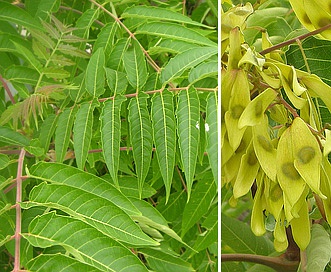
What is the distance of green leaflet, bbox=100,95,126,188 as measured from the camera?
0.47 metres

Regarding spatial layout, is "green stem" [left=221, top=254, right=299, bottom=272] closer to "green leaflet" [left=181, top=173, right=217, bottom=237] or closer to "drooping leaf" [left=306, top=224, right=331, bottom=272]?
"drooping leaf" [left=306, top=224, right=331, bottom=272]

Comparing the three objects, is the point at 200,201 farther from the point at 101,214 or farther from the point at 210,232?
the point at 101,214

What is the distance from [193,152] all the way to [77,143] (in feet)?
0.34

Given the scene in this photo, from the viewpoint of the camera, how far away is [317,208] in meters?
0.31

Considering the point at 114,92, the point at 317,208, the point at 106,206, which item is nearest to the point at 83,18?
the point at 114,92

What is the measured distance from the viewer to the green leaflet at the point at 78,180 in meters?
0.44

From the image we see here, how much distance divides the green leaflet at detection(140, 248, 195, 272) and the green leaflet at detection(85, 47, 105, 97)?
167 mm

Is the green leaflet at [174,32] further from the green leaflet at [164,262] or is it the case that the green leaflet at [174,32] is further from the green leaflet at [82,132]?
the green leaflet at [164,262]

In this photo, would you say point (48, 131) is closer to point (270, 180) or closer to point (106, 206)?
point (106, 206)

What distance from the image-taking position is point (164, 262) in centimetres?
56

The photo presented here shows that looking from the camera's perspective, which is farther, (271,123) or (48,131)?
(48,131)

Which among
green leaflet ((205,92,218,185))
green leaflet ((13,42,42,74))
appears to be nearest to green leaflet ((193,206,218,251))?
green leaflet ((205,92,218,185))

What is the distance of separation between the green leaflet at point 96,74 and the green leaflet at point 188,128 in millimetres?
77

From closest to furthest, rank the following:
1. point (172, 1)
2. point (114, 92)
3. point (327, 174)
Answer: point (327, 174) < point (114, 92) < point (172, 1)
